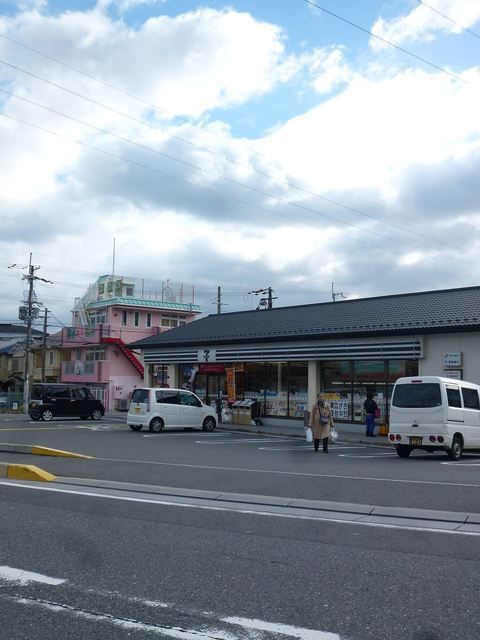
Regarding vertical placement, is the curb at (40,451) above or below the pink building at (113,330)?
below

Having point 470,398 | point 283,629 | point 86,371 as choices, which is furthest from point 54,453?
point 86,371

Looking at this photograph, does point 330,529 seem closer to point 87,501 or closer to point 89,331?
point 87,501

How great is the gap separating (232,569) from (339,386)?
75.6 feet

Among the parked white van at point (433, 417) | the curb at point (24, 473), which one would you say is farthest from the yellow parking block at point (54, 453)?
the parked white van at point (433, 417)

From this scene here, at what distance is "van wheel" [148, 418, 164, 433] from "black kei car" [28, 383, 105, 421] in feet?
30.1

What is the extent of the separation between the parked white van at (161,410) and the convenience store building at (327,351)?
501 cm

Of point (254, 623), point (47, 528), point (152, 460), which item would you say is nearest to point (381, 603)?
point (254, 623)

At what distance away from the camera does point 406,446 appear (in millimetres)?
18672

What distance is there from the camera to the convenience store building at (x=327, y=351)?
25656mm

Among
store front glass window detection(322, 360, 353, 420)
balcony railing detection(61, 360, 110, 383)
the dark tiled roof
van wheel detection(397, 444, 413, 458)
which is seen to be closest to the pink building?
balcony railing detection(61, 360, 110, 383)

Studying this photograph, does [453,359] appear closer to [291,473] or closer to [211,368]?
[291,473]

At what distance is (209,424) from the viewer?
29.2 meters

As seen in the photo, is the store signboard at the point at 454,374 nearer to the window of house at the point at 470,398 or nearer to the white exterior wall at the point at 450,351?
the white exterior wall at the point at 450,351

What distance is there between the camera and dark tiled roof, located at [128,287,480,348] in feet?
85.9
